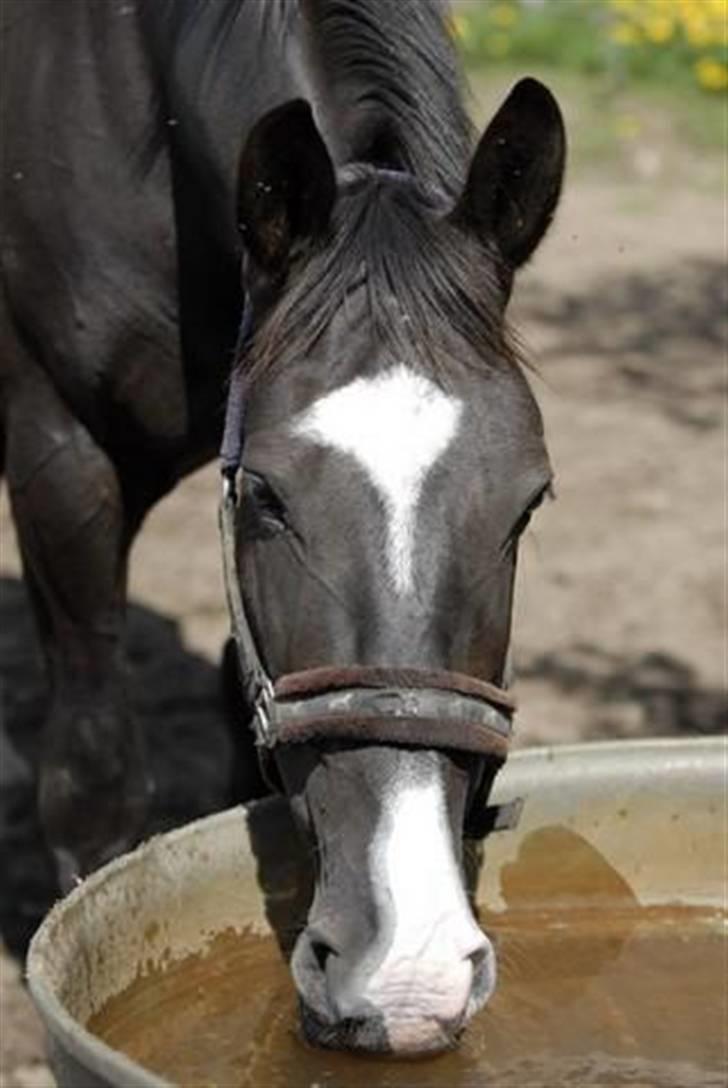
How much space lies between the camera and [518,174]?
3.11 meters

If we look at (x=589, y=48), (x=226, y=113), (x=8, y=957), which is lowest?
(x=589, y=48)

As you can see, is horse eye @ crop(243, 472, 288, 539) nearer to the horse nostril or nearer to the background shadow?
the horse nostril

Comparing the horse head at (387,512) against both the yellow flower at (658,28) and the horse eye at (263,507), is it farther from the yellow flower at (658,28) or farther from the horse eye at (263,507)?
the yellow flower at (658,28)

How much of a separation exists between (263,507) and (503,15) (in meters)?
8.49

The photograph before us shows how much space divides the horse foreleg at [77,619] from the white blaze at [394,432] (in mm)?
1030

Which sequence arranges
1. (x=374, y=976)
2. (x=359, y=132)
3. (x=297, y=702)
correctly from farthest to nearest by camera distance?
(x=359, y=132) < (x=297, y=702) < (x=374, y=976)

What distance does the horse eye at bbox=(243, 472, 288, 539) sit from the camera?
A: 3.01 metres

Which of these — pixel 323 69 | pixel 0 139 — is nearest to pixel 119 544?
pixel 0 139

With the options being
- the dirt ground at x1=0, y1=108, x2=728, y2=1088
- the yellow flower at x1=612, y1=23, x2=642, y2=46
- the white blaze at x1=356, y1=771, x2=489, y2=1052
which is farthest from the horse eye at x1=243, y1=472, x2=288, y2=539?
the yellow flower at x1=612, y1=23, x2=642, y2=46

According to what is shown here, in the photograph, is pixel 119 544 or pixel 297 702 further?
pixel 119 544

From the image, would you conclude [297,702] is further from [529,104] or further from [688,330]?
[688,330]

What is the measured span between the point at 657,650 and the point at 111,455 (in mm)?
2152

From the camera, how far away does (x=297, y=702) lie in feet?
9.66

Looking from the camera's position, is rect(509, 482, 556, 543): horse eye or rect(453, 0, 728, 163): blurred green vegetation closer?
rect(509, 482, 556, 543): horse eye
